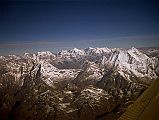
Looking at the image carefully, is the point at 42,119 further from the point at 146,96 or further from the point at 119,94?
the point at 146,96

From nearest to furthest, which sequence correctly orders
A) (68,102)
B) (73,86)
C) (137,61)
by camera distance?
(73,86) < (137,61) < (68,102)

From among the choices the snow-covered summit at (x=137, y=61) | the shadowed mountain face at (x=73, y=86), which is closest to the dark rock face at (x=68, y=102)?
the shadowed mountain face at (x=73, y=86)

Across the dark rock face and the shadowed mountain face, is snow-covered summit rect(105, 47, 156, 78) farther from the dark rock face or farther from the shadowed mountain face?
the dark rock face

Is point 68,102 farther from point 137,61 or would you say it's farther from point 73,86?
point 137,61

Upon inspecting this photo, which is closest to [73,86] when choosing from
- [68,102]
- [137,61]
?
[68,102]

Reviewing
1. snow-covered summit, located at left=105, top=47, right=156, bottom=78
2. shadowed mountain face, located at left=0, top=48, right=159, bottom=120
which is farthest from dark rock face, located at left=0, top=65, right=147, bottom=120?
snow-covered summit, located at left=105, top=47, right=156, bottom=78

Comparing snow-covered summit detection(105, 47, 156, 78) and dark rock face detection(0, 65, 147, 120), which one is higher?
snow-covered summit detection(105, 47, 156, 78)

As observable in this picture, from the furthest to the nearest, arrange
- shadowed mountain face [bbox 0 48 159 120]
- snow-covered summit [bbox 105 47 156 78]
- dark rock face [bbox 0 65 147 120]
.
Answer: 1. dark rock face [bbox 0 65 147 120]
2. shadowed mountain face [bbox 0 48 159 120]
3. snow-covered summit [bbox 105 47 156 78]

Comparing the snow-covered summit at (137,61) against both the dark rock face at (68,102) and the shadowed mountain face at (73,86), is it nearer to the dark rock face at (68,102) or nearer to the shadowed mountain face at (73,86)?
the shadowed mountain face at (73,86)

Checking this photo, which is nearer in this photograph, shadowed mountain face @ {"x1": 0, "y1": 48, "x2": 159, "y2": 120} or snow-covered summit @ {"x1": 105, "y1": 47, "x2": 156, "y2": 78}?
snow-covered summit @ {"x1": 105, "y1": 47, "x2": 156, "y2": 78}
